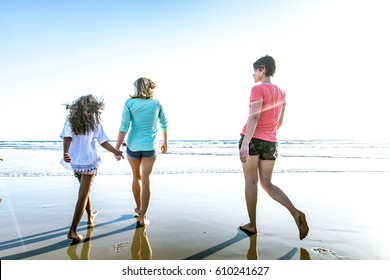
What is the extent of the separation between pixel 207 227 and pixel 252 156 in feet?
3.75

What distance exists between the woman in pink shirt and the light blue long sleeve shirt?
1298mm

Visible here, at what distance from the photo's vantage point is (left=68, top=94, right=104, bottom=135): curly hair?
3.39 m

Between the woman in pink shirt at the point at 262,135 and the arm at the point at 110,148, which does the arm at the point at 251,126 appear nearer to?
the woman in pink shirt at the point at 262,135

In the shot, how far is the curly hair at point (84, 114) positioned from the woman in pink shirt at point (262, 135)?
1.83 metres

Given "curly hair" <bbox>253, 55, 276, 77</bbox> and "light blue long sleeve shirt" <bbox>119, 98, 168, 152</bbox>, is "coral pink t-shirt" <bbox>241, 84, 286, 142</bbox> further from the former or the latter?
"light blue long sleeve shirt" <bbox>119, 98, 168, 152</bbox>

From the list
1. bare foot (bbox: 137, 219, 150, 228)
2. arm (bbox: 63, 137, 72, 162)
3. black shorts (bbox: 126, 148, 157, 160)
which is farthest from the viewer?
black shorts (bbox: 126, 148, 157, 160)

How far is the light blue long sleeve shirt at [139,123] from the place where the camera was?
3.94 m

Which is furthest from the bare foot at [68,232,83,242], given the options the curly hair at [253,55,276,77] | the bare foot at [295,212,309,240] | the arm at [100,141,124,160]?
the curly hair at [253,55,276,77]

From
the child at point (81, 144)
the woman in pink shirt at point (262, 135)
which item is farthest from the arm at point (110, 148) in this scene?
the woman in pink shirt at point (262, 135)

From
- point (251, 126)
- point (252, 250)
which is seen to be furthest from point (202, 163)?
point (252, 250)

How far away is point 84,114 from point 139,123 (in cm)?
79

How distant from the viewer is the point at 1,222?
3.94 meters
